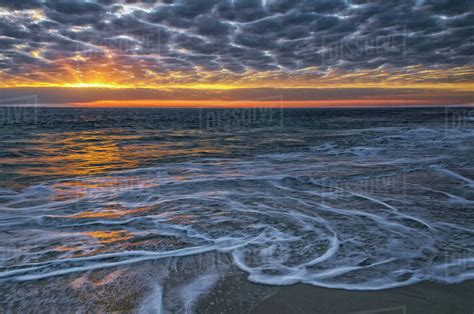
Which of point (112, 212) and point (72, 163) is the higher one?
point (72, 163)

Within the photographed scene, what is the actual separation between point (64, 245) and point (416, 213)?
5.44 m

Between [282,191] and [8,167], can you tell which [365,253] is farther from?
[8,167]

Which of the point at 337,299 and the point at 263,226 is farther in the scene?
the point at 263,226

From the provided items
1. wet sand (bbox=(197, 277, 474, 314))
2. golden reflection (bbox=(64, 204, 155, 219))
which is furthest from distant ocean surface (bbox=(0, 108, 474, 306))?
wet sand (bbox=(197, 277, 474, 314))

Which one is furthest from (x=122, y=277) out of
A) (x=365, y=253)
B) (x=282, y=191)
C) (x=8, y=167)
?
(x=8, y=167)

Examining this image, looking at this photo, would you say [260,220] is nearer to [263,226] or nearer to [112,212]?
[263,226]

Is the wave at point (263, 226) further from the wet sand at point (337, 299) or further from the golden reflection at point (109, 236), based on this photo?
the wet sand at point (337, 299)

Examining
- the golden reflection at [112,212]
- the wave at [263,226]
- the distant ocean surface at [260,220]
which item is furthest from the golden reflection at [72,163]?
the golden reflection at [112,212]

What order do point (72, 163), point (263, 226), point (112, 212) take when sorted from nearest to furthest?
point (263, 226), point (112, 212), point (72, 163)

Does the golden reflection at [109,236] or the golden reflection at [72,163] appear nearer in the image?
the golden reflection at [109,236]

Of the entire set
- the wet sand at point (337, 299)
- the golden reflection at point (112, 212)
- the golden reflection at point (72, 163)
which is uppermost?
the golden reflection at point (72, 163)

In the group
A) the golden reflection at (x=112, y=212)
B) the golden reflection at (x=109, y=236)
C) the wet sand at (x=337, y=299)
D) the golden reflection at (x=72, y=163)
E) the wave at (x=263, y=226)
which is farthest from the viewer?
the golden reflection at (x=72, y=163)

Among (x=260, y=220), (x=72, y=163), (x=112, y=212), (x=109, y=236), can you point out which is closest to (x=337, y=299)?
(x=260, y=220)

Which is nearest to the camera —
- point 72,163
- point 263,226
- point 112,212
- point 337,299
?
point 337,299
